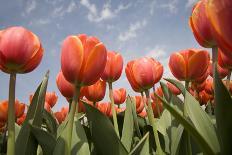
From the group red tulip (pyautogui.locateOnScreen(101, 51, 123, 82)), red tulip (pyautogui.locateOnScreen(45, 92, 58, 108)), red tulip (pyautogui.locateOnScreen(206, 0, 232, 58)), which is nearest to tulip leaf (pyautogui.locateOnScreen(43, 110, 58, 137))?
red tulip (pyautogui.locateOnScreen(101, 51, 123, 82))

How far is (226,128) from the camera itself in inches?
34.4

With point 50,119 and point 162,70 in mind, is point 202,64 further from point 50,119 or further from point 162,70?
point 50,119

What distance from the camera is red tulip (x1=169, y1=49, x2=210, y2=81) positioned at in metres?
1.98

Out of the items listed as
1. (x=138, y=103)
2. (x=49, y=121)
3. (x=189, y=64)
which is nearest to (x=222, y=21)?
(x=189, y=64)

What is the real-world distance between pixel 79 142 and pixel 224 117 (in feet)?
2.58

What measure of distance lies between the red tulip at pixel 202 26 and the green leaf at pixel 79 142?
0.70 m

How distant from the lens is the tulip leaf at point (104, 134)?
1.38 metres

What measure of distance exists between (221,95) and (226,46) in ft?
0.51

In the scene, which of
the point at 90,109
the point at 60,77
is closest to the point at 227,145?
the point at 90,109

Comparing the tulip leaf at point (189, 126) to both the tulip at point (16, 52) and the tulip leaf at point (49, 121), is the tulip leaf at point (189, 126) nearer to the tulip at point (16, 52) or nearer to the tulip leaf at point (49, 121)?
the tulip at point (16, 52)

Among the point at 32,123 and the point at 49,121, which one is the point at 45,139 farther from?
the point at 49,121

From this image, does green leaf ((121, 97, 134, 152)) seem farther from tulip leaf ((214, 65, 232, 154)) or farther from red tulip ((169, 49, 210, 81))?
tulip leaf ((214, 65, 232, 154))

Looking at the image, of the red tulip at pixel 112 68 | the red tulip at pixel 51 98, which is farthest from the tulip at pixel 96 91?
the red tulip at pixel 51 98

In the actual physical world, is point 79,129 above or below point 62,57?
below
